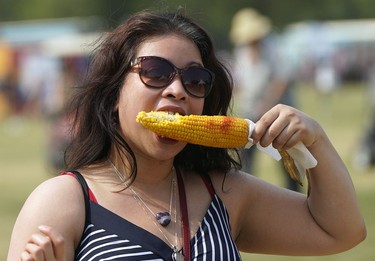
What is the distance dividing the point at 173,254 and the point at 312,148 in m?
0.61

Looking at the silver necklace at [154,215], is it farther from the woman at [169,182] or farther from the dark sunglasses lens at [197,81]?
the dark sunglasses lens at [197,81]

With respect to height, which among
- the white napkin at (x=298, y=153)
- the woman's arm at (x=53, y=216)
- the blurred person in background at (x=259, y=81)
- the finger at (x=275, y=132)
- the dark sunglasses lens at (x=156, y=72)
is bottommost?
the blurred person in background at (x=259, y=81)

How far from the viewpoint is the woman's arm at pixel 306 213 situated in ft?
10.8

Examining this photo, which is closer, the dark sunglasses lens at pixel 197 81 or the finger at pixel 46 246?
the finger at pixel 46 246

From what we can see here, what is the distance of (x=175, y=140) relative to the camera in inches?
122

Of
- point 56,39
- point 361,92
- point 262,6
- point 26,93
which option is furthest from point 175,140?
point 262,6

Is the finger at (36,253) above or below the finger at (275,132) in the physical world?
below

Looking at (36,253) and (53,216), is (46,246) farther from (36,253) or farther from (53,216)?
(53,216)

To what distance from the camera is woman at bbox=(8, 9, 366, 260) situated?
9.68 feet

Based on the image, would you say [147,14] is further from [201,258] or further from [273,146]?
[201,258]

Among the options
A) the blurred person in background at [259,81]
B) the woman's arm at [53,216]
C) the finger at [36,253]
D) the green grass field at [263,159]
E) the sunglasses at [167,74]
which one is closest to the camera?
the finger at [36,253]

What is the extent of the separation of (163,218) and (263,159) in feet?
51.0

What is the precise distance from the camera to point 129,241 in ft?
9.64

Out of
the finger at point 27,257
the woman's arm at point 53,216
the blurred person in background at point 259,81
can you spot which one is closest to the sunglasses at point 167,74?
the woman's arm at point 53,216
